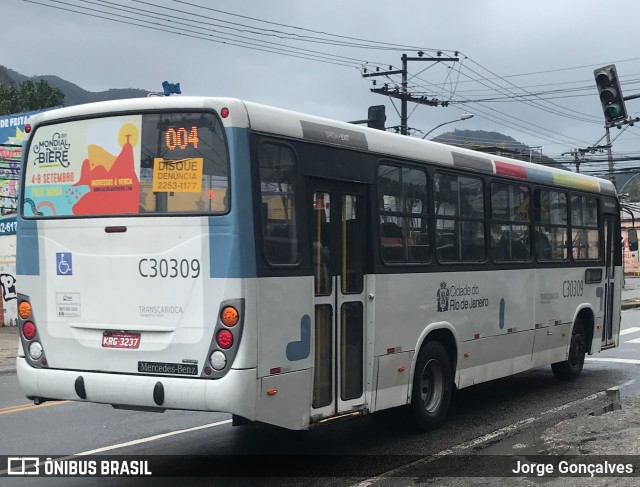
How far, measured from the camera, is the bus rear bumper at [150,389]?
632cm

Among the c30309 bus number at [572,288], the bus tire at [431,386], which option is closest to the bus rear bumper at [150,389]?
the bus tire at [431,386]

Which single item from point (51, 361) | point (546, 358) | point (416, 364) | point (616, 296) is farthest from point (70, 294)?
point (616, 296)

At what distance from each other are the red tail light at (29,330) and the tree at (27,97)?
62633mm

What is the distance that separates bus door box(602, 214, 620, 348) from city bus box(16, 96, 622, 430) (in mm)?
5606

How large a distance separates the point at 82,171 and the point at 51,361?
5.44 feet

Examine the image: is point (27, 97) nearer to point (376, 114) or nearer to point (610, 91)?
point (376, 114)

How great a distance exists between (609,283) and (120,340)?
9601 millimetres

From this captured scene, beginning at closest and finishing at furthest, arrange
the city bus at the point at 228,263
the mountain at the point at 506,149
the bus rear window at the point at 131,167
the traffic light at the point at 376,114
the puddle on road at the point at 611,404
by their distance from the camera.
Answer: the city bus at the point at 228,263, the bus rear window at the point at 131,167, the puddle on road at the point at 611,404, the traffic light at the point at 376,114, the mountain at the point at 506,149

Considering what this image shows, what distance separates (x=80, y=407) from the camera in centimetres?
1042

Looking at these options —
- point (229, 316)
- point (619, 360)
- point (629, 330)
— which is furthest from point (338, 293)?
point (629, 330)

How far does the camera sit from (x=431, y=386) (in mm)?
9281

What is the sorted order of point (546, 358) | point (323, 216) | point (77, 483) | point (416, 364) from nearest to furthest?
1. point (77, 483)
2. point (323, 216)
3. point (416, 364)
4. point (546, 358)

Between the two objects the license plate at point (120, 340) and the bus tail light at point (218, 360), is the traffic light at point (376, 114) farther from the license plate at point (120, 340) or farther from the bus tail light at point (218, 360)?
the bus tail light at point (218, 360)

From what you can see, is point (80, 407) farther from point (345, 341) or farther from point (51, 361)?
point (345, 341)
